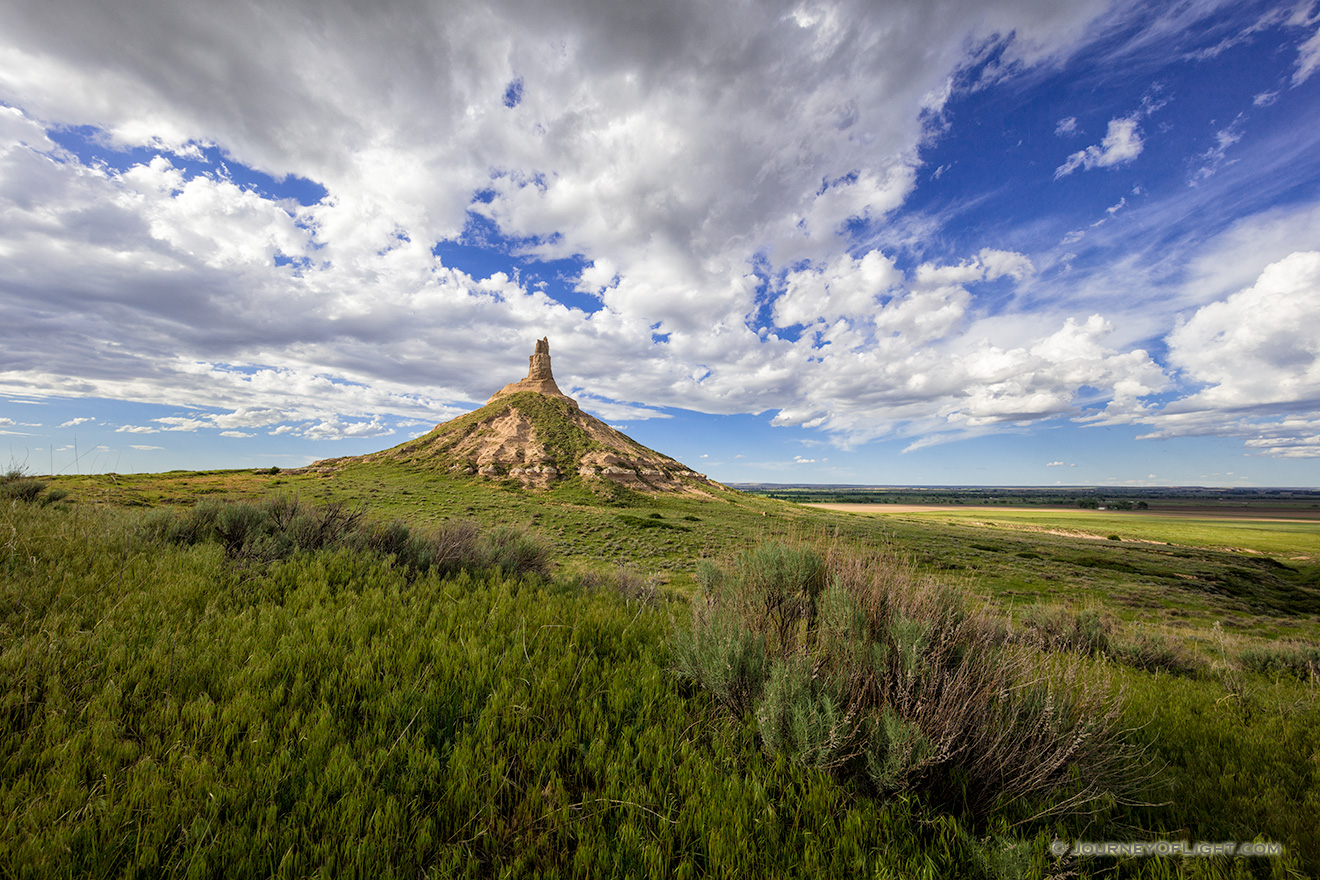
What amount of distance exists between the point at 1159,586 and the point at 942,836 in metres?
42.6

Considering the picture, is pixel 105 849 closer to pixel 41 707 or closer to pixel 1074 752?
pixel 41 707

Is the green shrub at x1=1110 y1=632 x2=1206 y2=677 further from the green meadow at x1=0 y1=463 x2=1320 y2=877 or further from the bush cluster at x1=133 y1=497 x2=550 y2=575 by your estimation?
the bush cluster at x1=133 y1=497 x2=550 y2=575

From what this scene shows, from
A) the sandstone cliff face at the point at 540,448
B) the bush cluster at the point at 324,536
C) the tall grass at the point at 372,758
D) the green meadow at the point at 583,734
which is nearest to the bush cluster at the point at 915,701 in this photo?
the green meadow at the point at 583,734

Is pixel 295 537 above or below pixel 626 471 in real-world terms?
below

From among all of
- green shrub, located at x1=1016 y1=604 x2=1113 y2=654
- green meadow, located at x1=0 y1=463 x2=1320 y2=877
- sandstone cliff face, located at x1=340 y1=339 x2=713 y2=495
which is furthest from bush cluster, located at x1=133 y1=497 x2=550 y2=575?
sandstone cliff face, located at x1=340 y1=339 x2=713 y2=495

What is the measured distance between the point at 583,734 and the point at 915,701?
239 centimetres

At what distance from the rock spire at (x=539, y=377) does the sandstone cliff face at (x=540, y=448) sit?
0.20m

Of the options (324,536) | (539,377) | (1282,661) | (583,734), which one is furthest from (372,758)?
(539,377)

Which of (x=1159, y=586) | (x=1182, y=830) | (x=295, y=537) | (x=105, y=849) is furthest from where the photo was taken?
(x=1159, y=586)

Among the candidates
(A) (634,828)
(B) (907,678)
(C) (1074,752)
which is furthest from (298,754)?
(C) (1074,752)

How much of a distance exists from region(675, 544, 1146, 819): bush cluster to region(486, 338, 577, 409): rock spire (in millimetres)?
85208

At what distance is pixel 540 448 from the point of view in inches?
2692

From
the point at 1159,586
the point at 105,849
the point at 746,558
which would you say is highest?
the point at 746,558

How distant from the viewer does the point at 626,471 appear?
66.9 m
